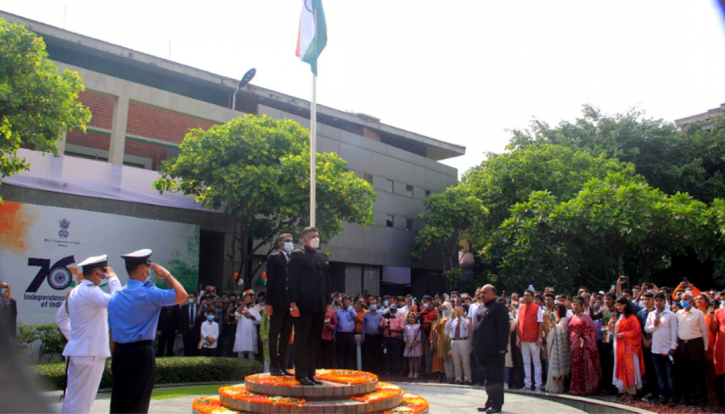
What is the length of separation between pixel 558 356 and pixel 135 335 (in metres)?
9.25

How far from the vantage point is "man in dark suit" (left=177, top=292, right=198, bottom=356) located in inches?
603

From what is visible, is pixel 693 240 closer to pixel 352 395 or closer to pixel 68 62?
pixel 352 395

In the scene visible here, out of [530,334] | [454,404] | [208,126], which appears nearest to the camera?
[454,404]

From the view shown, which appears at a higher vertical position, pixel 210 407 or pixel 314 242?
pixel 314 242

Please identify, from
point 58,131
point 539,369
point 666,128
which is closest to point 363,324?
point 539,369

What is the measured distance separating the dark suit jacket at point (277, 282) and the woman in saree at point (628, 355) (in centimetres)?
654

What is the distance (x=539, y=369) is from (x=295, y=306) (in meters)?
7.32

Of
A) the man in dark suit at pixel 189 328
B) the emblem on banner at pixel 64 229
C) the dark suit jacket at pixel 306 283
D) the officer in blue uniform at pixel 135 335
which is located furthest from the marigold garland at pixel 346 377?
the emblem on banner at pixel 64 229

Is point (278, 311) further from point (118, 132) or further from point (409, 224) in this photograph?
point (409, 224)

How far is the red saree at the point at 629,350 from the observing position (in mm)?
10633

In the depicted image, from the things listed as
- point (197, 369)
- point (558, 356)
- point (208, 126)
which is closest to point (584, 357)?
point (558, 356)

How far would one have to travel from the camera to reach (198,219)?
71.3 feet

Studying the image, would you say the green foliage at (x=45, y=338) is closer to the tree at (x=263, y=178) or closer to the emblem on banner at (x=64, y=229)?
the emblem on banner at (x=64, y=229)

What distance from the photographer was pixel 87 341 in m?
5.52
